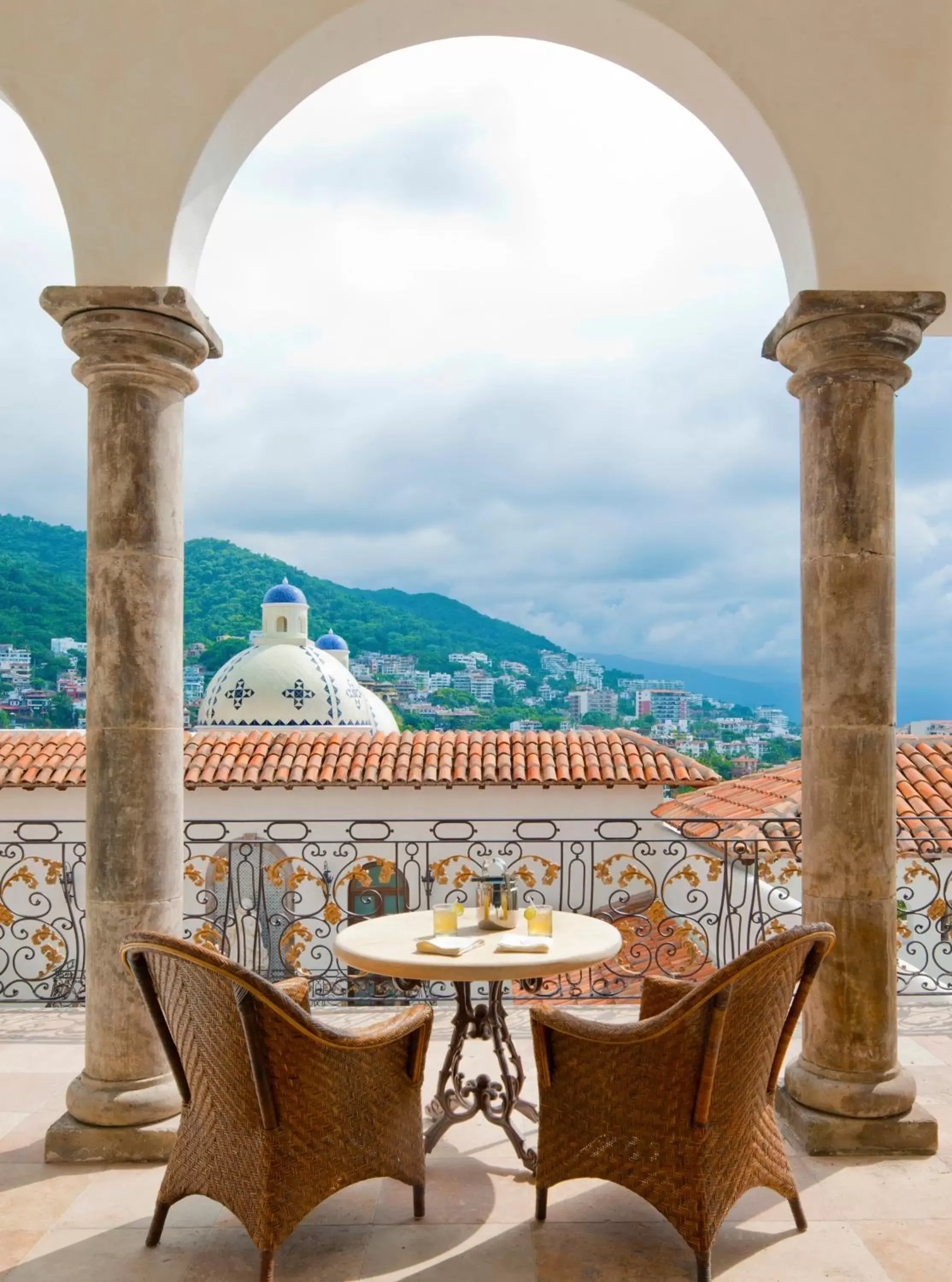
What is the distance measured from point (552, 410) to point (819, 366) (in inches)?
1766

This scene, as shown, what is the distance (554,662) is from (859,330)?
105 feet

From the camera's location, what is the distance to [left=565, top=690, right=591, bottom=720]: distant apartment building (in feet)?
104

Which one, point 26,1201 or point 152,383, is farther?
point 152,383

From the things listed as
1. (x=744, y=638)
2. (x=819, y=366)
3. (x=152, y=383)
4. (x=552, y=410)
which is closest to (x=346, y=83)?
(x=152, y=383)

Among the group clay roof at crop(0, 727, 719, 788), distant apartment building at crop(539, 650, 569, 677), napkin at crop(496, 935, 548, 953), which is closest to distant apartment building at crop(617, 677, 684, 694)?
distant apartment building at crop(539, 650, 569, 677)

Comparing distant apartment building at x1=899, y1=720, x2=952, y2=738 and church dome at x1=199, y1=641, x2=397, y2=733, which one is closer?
distant apartment building at x1=899, y1=720, x2=952, y2=738

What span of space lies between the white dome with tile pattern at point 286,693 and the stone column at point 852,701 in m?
14.9

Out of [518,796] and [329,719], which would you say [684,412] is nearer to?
[329,719]

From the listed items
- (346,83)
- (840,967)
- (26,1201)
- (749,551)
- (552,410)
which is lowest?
(26,1201)

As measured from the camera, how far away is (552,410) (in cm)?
4728

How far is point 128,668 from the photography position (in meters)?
3.44

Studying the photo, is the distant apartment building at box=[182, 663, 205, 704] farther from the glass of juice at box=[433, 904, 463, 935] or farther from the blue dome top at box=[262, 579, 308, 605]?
the glass of juice at box=[433, 904, 463, 935]

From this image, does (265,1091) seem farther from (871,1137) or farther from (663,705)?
(663,705)

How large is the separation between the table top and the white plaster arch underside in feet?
7.53
